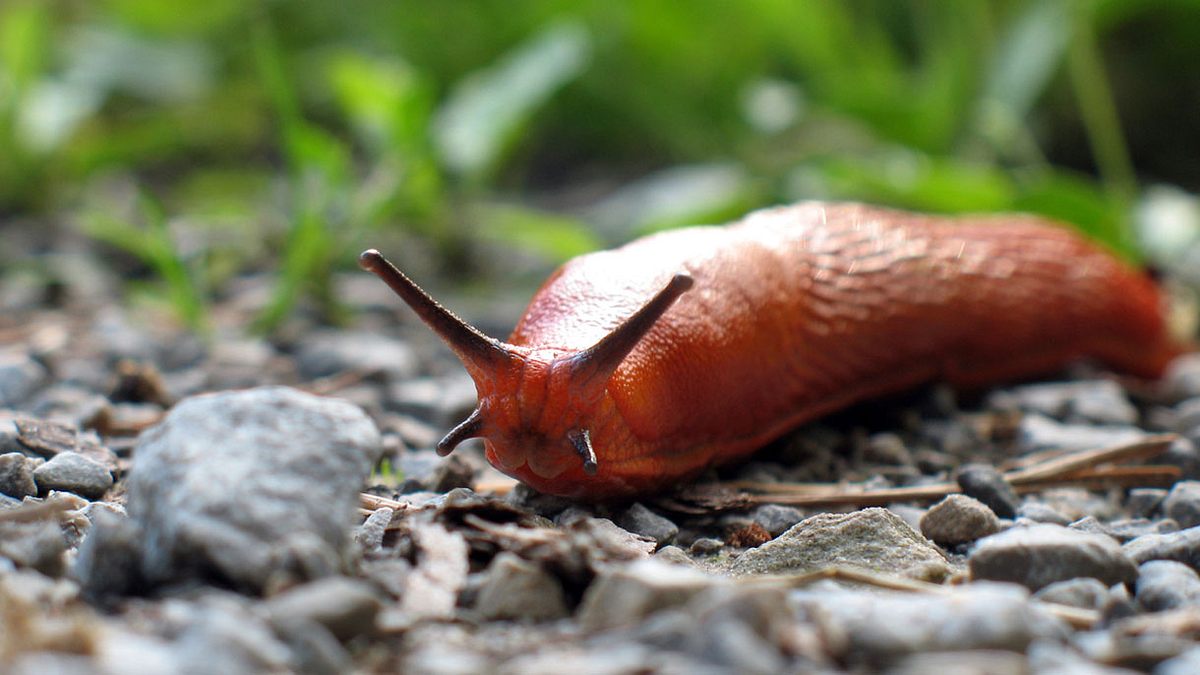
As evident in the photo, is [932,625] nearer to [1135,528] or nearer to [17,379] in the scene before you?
[1135,528]

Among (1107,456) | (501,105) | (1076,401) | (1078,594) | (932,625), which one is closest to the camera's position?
(932,625)

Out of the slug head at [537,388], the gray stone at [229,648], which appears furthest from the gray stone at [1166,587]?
the gray stone at [229,648]

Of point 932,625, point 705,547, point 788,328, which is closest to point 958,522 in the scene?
point 705,547

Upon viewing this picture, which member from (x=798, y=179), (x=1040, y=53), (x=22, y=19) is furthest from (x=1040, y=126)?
(x=22, y=19)

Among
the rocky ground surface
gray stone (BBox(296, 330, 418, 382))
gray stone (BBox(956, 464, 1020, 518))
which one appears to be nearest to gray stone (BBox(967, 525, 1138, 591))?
the rocky ground surface

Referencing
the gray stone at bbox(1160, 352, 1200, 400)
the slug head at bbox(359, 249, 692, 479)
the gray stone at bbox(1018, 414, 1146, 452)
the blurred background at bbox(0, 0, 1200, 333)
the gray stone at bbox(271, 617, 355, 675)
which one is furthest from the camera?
the blurred background at bbox(0, 0, 1200, 333)

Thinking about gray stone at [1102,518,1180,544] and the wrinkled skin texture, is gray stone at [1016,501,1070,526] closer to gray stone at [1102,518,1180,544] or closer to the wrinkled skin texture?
gray stone at [1102,518,1180,544]
